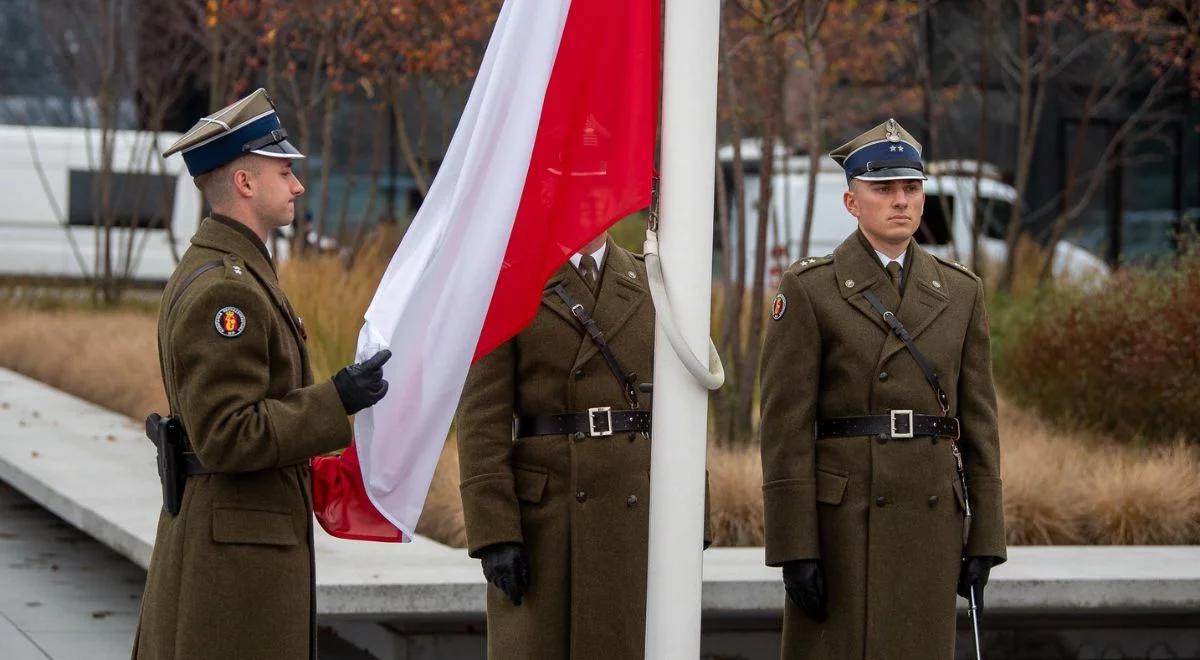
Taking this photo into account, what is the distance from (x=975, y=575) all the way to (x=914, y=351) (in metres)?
0.65

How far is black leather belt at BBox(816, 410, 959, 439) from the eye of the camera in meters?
4.76

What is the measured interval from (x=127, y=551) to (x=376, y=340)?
184 inches

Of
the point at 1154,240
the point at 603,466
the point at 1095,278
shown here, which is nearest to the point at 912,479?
the point at 603,466

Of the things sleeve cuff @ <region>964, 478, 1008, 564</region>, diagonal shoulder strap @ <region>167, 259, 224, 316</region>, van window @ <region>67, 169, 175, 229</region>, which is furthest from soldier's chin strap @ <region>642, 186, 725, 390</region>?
van window @ <region>67, 169, 175, 229</region>

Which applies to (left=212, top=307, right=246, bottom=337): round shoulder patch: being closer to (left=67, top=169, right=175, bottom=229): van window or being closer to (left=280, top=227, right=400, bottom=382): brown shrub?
(left=280, top=227, right=400, bottom=382): brown shrub

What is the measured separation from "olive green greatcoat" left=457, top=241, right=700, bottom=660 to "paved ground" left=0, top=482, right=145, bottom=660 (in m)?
3.16

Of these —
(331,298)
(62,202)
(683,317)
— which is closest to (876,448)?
(683,317)

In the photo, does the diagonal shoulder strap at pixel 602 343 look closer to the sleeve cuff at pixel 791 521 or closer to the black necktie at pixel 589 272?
the black necktie at pixel 589 272

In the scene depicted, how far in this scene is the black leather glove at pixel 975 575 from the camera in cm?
485

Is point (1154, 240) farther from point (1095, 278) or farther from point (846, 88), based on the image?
point (1095, 278)

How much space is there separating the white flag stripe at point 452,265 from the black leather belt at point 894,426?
1251 mm

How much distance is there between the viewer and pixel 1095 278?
532 inches

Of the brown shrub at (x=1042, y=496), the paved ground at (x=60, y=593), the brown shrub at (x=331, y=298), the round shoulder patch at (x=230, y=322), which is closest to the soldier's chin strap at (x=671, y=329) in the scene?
the round shoulder patch at (x=230, y=322)

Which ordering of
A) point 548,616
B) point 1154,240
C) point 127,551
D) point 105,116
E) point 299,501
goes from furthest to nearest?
point 1154,240 → point 105,116 → point 127,551 → point 548,616 → point 299,501
